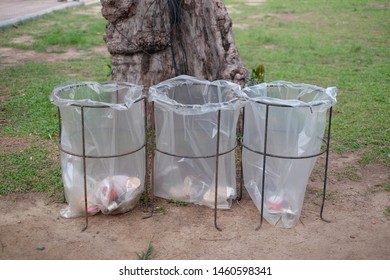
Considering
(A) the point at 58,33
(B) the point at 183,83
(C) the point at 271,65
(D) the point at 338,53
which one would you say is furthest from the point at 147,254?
(A) the point at 58,33

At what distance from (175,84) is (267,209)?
3.55 feet

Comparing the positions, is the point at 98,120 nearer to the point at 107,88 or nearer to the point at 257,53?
the point at 107,88

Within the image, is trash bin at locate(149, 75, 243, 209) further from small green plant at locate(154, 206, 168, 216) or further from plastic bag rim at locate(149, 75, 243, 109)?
small green plant at locate(154, 206, 168, 216)

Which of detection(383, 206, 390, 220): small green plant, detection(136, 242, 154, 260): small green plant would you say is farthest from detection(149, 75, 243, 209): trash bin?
detection(383, 206, 390, 220): small green plant

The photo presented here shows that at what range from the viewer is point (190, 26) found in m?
4.36

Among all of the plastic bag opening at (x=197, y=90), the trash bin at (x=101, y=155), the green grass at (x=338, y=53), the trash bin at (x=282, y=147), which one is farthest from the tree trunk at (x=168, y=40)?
the green grass at (x=338, y=53)

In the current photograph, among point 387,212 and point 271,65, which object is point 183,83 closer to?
point 387,212

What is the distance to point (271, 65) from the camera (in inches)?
303

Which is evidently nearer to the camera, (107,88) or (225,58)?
(107,88)

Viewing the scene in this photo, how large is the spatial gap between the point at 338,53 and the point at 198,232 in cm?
616

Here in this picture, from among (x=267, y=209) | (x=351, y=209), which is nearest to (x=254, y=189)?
(x=267, y=209)

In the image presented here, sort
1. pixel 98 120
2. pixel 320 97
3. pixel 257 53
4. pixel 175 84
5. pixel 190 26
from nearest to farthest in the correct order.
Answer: pixel 98 120
pixel 320 97
pixel 175 84
pixel 190 26
pixel 257 53

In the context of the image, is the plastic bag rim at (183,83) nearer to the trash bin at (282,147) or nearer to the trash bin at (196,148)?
the trash bin at (196,148)

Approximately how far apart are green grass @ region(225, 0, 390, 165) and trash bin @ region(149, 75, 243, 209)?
154 centimetres
